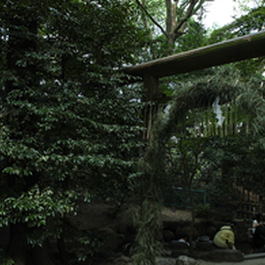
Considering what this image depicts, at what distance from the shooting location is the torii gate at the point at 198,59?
3.96 m

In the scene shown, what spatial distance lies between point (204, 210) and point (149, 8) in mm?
8786

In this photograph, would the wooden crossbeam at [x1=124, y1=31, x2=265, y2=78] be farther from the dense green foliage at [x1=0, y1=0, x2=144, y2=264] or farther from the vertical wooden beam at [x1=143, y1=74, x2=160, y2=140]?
the dense green foliage at [x1=0, y1=0, x2=144, y2=264]

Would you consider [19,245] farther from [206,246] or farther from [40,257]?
[206,246]

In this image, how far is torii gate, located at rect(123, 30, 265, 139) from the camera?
3957mm

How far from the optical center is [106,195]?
428cm

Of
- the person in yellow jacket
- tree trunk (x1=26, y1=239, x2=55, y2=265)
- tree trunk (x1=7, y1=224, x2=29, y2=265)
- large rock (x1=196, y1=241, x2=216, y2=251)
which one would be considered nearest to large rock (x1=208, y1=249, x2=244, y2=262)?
Result: the person in yellow jacket

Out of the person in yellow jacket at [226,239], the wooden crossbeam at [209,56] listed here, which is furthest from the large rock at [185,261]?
the wooden crossbeam at [209,56]

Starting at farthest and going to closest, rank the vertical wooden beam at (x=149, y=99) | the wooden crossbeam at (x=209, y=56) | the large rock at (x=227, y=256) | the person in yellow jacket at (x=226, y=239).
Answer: the person in yellow jacket at (x=226, y=239), the large rock at (x=227, y=256), the vertical wooden beam at (x=149, y=99), the wooden crossbeam at (x=209, y=56)

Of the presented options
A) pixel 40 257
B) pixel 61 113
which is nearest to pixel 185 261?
pixel 40 257

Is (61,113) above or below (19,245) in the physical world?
above

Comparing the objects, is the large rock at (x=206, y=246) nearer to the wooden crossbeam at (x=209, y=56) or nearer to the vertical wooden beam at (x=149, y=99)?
the vertical wooden beam at (x=149, y=99)

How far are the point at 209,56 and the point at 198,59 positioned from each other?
0.62 ft

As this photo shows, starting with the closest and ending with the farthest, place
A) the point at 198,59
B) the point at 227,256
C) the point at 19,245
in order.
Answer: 1. the point at 19,245
2. the point at 198,59
3. the point at 227,256

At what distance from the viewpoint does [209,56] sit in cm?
437
